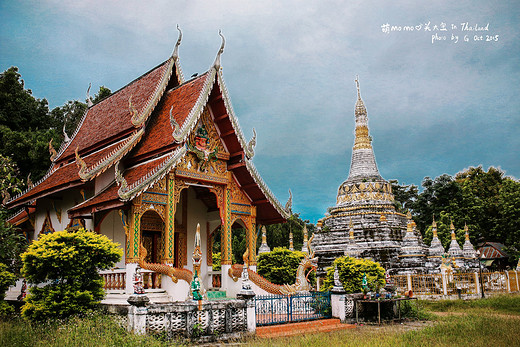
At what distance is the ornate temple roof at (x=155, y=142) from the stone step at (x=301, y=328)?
3348 millimetres

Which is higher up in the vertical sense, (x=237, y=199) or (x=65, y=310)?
(x=237, y=199)

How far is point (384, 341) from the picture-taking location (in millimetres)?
8359

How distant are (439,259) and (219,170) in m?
16.3

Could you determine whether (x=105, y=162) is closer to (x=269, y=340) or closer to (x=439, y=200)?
(x=269, y=340)

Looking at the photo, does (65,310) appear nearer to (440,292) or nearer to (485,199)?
(440,292)

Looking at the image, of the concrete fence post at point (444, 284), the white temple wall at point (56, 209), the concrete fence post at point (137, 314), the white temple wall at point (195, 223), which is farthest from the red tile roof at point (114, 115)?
the concrete fence post at point (444, 284)

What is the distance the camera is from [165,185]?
1162cm

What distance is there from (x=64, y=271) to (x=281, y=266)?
1192 centimetres

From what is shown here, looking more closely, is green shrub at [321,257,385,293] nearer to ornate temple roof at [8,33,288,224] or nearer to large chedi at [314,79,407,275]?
ornate temple roof at [8,33,288,224]

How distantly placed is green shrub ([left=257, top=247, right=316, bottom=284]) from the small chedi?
5.91m

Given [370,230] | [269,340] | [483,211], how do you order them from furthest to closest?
[483,211], [370,230], [269,340]

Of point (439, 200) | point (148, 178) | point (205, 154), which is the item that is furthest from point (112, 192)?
point (439, 200)

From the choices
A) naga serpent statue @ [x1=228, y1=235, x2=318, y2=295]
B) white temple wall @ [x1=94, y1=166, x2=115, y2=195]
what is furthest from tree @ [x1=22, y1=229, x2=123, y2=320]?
naga serpent statue @ [x1=228, y1=235, x2=318, y2=295]

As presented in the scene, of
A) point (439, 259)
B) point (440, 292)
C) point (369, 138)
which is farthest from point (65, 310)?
point (369, 138)
